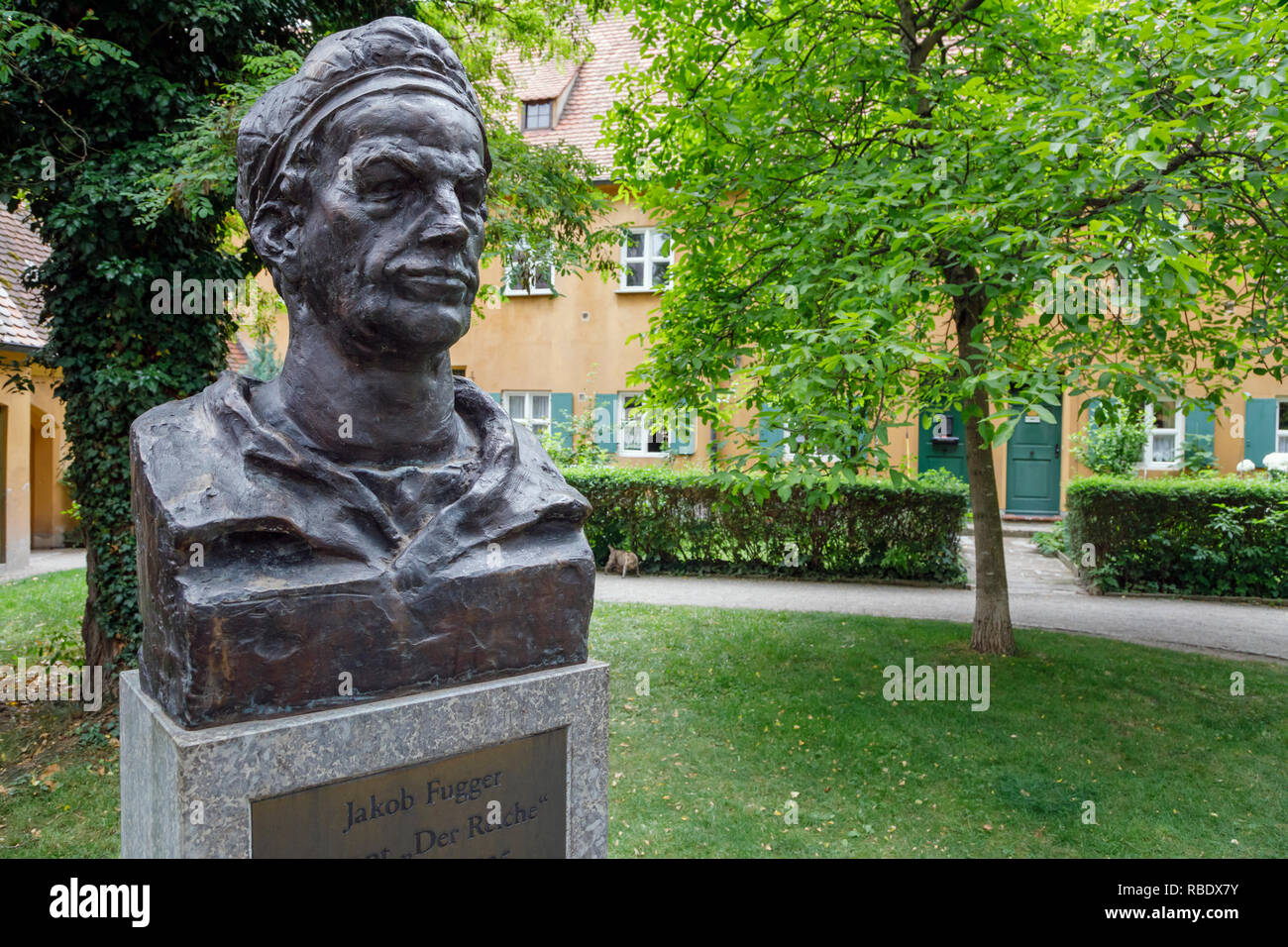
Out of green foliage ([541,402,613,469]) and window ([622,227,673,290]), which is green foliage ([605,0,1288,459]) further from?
window ([622,227,673,290])

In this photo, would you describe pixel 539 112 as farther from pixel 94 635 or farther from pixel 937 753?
pixel 937 753

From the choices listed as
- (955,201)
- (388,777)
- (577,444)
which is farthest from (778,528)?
(388,777)

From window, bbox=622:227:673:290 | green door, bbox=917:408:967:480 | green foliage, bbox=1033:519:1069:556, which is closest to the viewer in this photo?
green foliage, bbox=1033:519:1069:556

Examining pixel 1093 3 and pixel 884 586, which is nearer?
pixel 1093 3

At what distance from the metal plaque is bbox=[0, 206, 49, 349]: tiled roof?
11120 mm

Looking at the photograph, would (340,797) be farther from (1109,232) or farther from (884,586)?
(884,586)

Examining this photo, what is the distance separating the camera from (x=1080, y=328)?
15.7ft

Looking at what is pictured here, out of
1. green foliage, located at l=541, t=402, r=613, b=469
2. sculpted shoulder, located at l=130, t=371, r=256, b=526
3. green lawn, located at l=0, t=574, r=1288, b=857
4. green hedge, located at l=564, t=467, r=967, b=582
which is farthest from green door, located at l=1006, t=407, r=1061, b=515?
sculpted shoulder, located at l=130, t=371, r=256, b=526

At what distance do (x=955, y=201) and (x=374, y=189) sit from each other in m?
3.57

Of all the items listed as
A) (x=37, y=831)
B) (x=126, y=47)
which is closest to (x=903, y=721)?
(x=37, y=831)

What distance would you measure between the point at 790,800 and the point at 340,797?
11.4 ft

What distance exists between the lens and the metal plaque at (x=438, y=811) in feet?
7.85

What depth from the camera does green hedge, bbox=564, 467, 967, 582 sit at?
1199 cm

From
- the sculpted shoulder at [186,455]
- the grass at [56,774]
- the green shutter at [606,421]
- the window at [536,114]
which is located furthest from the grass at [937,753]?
the window at [536,114]
